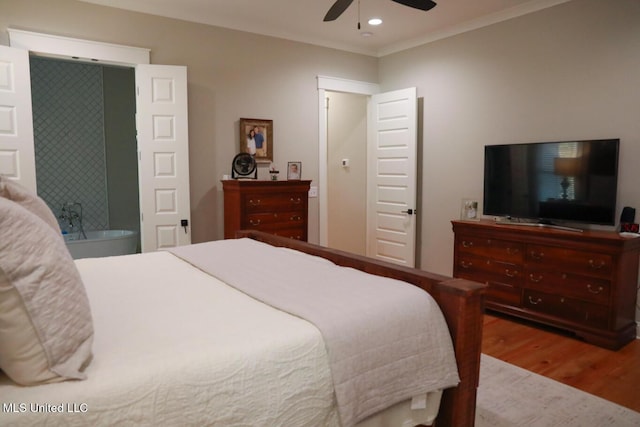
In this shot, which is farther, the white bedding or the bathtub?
the bathtub

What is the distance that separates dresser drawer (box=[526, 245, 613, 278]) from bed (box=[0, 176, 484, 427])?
2158 mm

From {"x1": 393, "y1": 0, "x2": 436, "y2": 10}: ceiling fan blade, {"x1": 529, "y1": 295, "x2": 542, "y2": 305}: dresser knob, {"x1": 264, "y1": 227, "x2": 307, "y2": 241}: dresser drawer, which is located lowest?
{"x1": 529, "y1": 295, "x2": 542, "y2": 305}: dresser knob

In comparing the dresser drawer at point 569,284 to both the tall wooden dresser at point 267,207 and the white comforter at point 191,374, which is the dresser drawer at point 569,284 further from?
the white comforter at point 191,374

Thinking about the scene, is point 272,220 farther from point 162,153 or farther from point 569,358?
point 569,358

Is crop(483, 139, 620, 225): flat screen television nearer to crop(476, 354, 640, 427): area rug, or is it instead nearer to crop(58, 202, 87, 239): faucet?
crop(476, 354, 640, 427): area rug

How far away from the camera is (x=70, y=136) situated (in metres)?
5.33

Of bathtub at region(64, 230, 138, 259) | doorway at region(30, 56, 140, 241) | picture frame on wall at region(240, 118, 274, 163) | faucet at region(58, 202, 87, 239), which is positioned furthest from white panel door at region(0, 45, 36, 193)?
faucet at region(58, 202, 87, 239)

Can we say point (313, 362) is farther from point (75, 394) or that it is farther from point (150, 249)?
point (150, 249)

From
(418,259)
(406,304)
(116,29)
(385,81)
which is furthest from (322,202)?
(406,304)

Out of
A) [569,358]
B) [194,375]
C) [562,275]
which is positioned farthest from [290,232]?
[194,375]

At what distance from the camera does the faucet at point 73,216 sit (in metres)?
5.30

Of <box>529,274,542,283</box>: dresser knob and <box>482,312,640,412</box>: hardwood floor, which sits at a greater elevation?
<box>529,274,542,283</box>: dresser knob

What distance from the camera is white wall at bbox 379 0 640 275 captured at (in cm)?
328

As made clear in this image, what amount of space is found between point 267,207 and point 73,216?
296 cm
